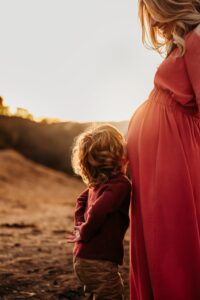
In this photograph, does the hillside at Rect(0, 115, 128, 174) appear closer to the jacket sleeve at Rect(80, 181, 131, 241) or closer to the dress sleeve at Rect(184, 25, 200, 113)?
the jacket sleeve at Rect(80, 181, 131, 241)

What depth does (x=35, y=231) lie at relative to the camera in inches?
299

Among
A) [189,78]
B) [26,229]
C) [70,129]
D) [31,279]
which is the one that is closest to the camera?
[189,78]

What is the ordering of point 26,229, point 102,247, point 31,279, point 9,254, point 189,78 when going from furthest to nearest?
point 26,229 → point 9,254 → point 31,279 → point 102,247 → point 189,78

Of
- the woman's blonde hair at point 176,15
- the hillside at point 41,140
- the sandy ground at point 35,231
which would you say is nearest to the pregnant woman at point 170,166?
the woman's blonde hair at point 176,15

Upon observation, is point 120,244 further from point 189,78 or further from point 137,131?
point 189,78

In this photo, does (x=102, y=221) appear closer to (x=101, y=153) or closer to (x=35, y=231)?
(x=101, y=153)

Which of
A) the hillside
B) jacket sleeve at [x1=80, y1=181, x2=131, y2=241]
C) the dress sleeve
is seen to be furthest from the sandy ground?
the dress sleeve

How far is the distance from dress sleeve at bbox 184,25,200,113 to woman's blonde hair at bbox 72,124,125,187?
1.65 feet

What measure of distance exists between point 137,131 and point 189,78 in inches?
14.5

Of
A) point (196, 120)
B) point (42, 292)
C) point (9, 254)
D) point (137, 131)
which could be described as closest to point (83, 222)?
point (137, 131)

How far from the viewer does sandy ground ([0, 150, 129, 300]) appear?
400 centimetres

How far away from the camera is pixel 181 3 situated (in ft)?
8.75

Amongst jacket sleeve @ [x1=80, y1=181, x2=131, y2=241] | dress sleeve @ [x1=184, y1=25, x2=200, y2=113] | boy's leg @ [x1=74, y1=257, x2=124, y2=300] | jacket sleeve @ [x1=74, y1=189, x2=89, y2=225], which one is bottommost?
boy's leg @ [x1=74, y1=257, x2=124, y2=300]

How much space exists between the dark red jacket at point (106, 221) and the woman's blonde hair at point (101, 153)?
50 millimetres
